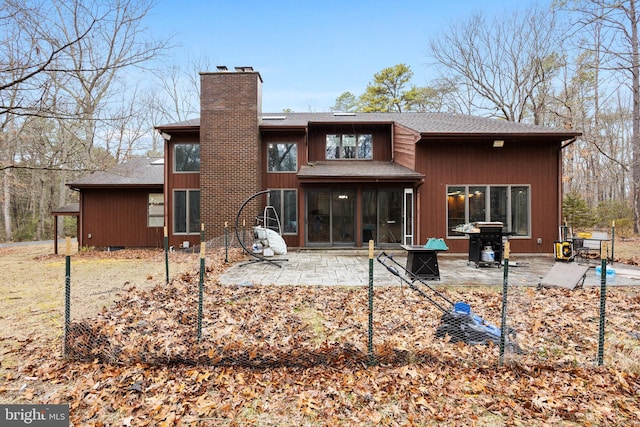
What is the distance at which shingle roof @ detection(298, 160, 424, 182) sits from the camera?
10.5 meters

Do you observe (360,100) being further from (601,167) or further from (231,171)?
(601,167)

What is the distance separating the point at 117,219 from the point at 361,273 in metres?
11.2

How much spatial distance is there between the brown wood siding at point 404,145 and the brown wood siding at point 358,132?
481 mm

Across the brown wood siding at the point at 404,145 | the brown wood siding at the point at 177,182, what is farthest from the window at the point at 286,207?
the brown wood siding at the point at 404,145

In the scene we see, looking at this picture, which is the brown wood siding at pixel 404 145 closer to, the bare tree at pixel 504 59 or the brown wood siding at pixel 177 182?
the brown wood siding at pixel 177 182

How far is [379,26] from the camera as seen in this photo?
19.5m

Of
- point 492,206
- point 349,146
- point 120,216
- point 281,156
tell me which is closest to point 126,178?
point 120,216

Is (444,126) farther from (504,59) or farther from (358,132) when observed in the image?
(504,59)

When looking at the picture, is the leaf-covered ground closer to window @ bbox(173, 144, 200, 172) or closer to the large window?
the large window

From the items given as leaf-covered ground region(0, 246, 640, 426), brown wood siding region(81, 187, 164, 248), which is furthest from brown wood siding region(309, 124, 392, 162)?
leaf-covered ground region(0, 246, 640, 426)

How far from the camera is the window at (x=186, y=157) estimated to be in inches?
493

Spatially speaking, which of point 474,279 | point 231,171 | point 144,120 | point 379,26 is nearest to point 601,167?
point 379,26

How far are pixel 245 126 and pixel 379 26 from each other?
1290 centimetres

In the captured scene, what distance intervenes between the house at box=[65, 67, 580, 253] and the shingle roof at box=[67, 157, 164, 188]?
629mm
